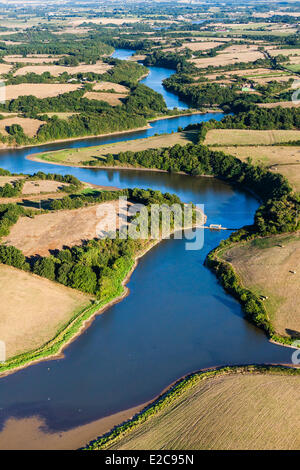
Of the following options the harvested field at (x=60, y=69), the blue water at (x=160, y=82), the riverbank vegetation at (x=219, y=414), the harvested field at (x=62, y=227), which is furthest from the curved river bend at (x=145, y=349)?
the harvested field at (x=60, y=69)

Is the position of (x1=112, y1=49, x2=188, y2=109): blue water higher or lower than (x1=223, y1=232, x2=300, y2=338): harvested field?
higher

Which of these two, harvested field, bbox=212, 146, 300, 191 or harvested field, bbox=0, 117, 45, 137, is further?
harvested field, bbox=0, 117, 45, 137

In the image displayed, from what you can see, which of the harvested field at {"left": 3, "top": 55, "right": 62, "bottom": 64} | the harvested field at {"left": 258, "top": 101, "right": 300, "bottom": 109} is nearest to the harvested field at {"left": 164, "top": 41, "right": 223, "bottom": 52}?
the harvested field at {"left": 3, "top": 55, "right": 62, "bottom": 64}

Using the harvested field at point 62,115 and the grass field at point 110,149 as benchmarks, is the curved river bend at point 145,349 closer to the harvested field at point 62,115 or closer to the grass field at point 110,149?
the grass field at point 110,149

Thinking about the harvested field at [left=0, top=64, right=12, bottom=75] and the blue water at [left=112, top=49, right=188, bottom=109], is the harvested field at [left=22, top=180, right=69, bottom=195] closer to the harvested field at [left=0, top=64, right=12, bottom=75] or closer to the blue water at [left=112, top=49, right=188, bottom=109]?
the blue water at [left=112, top=49, right=188, bottom=109]

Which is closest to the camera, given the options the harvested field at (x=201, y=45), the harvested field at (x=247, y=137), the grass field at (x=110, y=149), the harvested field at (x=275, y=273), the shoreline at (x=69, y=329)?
the shoreline at (x=69, y=329)
